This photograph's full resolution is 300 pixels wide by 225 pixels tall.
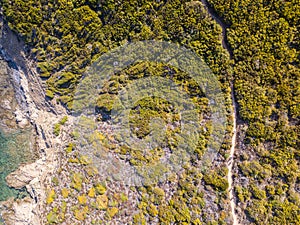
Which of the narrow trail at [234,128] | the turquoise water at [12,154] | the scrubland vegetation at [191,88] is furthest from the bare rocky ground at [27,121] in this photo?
the narrow trail at [234,128]

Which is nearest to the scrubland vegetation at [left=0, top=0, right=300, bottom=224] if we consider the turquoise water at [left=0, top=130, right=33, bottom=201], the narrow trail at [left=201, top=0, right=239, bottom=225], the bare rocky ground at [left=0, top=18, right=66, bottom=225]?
the narrow trail at [left=201, top=0, right=239, bottom=225]

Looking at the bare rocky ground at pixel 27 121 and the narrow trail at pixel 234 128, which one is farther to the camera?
the bare rocky ground at pixel 27 121

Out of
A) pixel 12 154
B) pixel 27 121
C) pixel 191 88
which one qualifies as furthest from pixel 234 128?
pixel 12 154

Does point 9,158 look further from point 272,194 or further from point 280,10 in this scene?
point 280,10

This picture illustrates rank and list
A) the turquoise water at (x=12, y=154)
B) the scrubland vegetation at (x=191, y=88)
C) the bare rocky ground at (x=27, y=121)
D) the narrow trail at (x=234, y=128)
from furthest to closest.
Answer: the turquoise water at (x=12, y=154) < the bare rocky ground at (x=27, y=121) < the narrow trail at (x=234, y=128) < the scrubland vegetation at (x=191, y=88)

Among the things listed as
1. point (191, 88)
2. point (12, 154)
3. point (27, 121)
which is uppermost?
point (191, 88)

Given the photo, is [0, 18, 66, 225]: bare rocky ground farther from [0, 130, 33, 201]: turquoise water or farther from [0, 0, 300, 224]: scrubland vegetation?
[0, 0, 300, 224]: scrubland vegetation

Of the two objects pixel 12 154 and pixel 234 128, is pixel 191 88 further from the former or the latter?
pixel 12 154

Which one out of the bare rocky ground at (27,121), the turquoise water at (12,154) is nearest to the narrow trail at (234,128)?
the bare rocky ground at (27,121)

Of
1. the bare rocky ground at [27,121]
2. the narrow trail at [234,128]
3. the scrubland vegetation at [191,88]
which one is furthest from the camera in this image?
the bare rocky ground at [27,121]

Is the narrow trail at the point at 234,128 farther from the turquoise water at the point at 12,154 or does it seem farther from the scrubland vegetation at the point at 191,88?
the turquoise water at the point at 12,154

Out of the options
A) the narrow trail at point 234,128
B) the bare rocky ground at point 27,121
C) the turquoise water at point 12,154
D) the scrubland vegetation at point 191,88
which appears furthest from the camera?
the turquoise water at point 12,154
